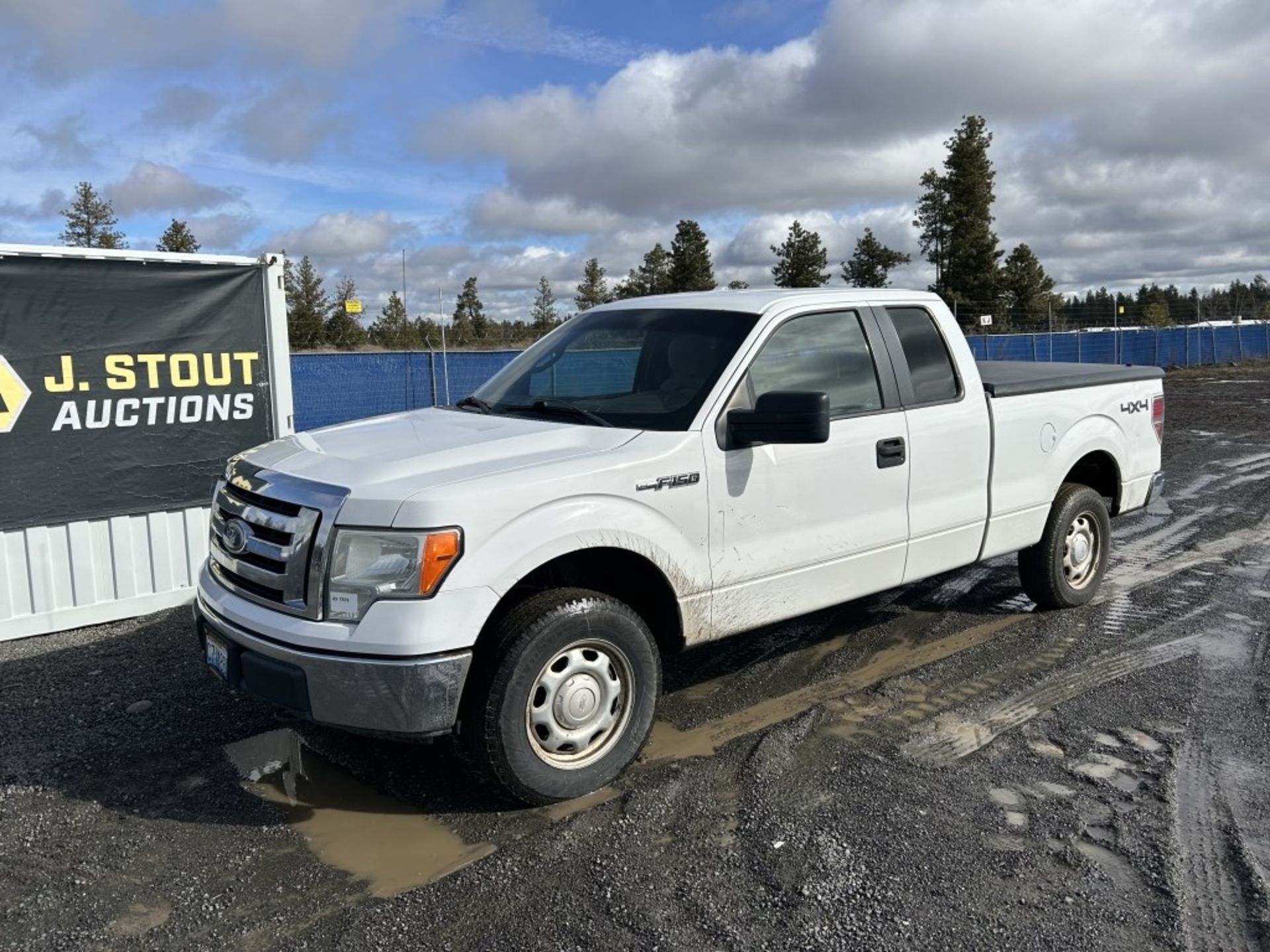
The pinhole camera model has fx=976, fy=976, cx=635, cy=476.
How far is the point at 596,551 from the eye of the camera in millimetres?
3889

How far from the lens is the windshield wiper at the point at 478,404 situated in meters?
4.70

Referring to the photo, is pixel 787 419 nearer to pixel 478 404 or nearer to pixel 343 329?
pixel 478 404

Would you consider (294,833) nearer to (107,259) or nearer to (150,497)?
(150,497)

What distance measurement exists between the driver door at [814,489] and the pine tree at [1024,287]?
4649 centimetres

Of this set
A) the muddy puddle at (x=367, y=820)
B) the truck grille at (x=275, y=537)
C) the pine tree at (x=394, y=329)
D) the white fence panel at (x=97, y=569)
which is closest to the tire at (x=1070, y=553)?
the muddy puddle at (x=367, y=820)

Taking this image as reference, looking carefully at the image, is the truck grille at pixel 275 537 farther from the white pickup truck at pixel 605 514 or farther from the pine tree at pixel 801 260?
the pine tree at pixel 801 260

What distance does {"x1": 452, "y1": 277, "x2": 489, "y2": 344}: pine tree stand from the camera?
4909 centimetres

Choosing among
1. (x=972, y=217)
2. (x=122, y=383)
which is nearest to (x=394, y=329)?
(x=972, y=217)

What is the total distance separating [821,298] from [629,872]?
2.84 metres

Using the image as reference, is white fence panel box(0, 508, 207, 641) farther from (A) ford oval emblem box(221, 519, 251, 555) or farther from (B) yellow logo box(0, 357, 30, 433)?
(A) ford oval emblem box(221, 519, 251, 555)

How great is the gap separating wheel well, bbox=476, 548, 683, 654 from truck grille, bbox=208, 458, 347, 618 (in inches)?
29.2

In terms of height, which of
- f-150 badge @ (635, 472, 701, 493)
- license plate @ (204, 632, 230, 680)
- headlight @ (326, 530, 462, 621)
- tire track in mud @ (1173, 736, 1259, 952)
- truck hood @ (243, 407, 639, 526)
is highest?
truck hood @ (243, 407, 639, 526)

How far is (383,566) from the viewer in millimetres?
3350

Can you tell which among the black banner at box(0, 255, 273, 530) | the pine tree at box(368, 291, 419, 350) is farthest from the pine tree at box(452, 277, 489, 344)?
the black banner at box(0, 255, 273, 530)
